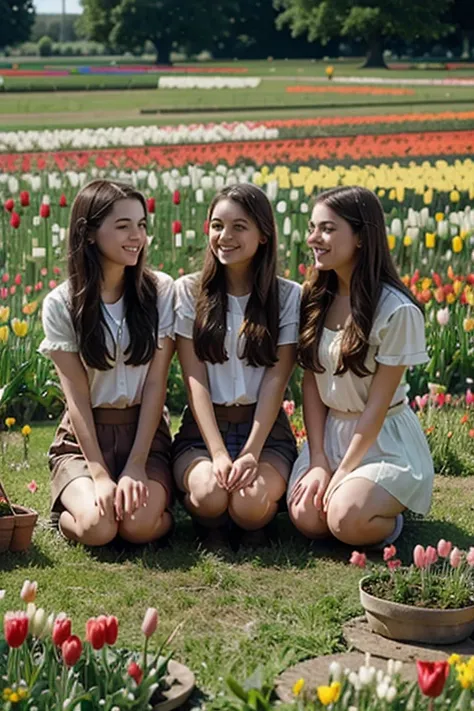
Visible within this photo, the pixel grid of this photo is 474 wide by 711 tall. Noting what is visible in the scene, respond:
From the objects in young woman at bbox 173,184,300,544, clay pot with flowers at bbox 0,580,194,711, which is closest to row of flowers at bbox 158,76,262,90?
young woman at bbox 173,184,300,544

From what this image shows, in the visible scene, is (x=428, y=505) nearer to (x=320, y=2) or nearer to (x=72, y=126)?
(x=72, y=126)

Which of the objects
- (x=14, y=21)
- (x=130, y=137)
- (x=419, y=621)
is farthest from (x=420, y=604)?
(x=14, y=21)

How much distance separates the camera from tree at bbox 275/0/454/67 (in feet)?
183

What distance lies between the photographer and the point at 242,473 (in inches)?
175

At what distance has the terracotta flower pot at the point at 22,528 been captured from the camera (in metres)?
4.31

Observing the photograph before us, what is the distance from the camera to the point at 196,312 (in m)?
4.68

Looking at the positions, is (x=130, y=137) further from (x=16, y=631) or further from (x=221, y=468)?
(x=16, y=631)

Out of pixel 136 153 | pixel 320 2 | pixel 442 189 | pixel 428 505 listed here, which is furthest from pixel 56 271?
pixel 320 2

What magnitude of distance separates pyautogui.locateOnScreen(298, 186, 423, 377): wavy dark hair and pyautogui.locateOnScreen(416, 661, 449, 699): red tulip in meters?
2.00

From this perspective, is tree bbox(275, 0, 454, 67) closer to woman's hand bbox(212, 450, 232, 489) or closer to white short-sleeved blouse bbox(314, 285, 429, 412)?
white short-sleeved blouse bbox(314, 285, 429, 412)

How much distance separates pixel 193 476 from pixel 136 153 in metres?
10.7

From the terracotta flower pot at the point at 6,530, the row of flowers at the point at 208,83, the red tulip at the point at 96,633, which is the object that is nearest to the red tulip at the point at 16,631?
the red tulip at the point at 96,633

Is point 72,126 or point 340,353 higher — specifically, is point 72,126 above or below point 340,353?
above

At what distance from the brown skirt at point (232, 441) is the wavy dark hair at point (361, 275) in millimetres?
304
